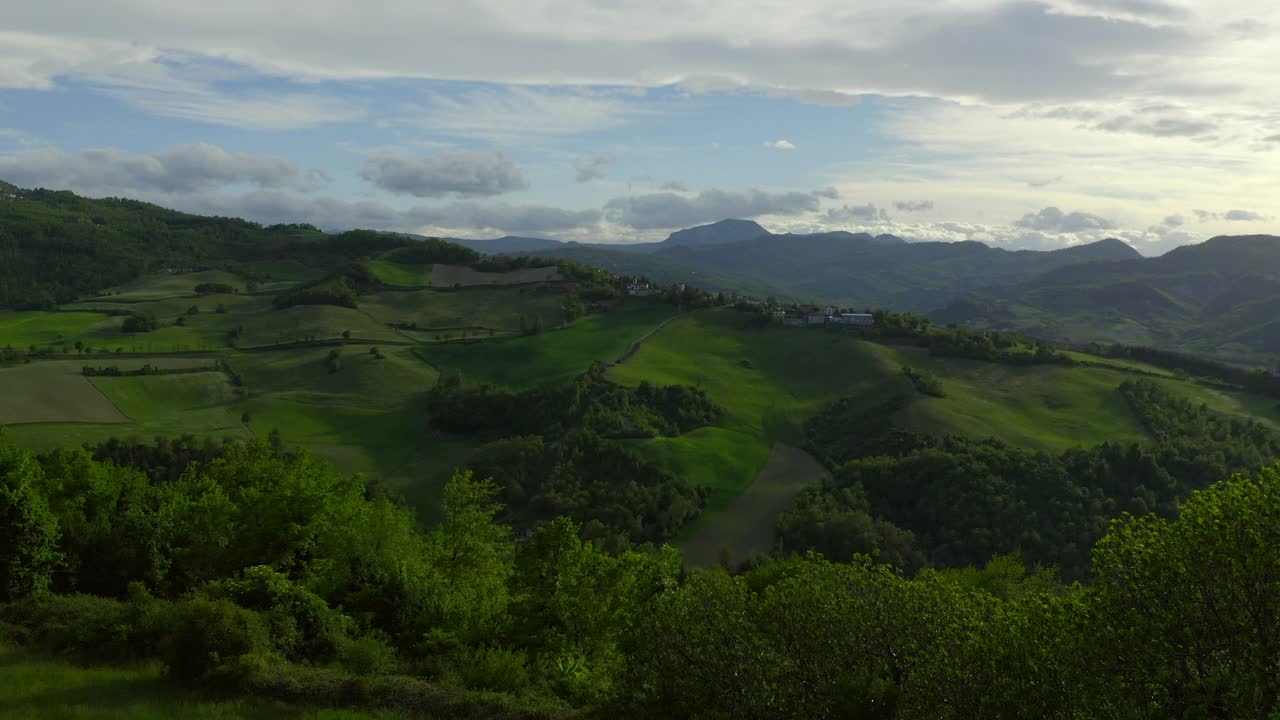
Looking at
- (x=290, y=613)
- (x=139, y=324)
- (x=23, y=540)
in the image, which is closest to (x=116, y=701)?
(x=290, y=613)

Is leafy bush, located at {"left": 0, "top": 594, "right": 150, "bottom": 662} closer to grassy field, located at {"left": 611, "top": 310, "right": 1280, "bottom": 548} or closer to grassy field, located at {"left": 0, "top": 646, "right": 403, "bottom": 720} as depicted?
grassy field, located at {"left": 0, "top": 646, "right": 403, "bottom": 720}

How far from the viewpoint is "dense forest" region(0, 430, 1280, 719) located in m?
20.2

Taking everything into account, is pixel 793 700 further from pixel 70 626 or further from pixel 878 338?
pixel 878 338

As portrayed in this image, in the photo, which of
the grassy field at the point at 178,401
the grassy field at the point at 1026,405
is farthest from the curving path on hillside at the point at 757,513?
the grassy field at the point at 178,401

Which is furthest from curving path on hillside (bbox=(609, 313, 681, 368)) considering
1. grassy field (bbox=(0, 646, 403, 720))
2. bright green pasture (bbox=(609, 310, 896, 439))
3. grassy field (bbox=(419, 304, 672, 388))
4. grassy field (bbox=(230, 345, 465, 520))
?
grassy field (bbox=(0, 646, 403, 720))

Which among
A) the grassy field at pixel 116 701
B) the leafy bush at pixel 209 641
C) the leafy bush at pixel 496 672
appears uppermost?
the leafy bush at pixel 209 641

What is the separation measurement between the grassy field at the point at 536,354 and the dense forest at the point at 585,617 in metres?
113

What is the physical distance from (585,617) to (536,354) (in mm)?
141536

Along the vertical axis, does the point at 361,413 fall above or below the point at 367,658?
below

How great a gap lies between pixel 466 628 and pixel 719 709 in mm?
14645

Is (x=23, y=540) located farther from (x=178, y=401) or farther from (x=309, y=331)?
(x=309, y=331)

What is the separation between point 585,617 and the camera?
1309 inches

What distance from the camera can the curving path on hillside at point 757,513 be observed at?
9681cm

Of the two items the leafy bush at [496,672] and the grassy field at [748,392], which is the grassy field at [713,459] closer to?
the grassy field at [748,392]
